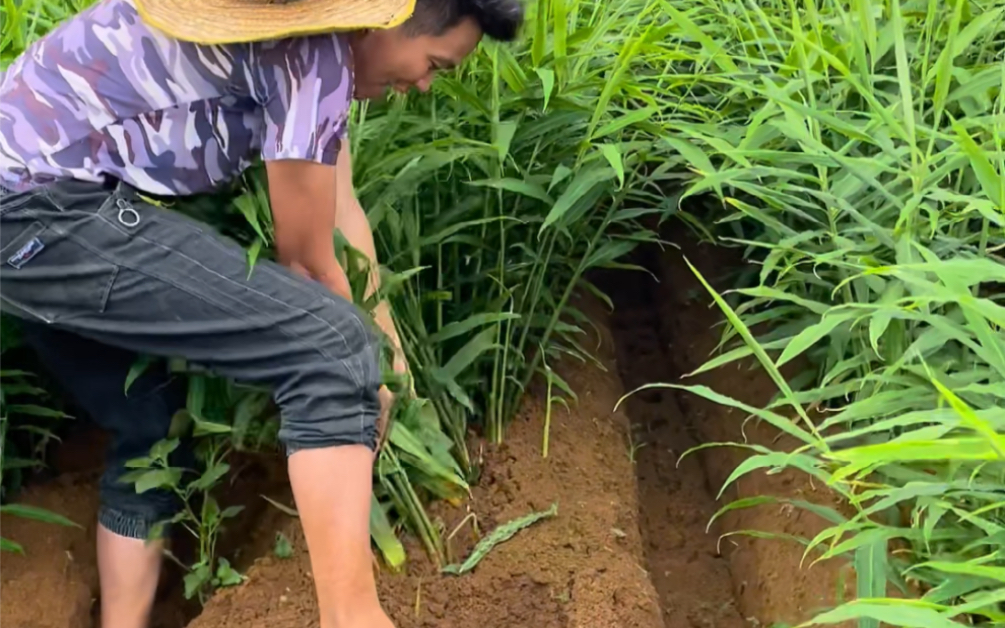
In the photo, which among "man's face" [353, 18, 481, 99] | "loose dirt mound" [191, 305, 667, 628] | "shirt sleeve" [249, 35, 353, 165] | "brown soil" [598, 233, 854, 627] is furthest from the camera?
"brown soil" [598, 233, 854, 627]

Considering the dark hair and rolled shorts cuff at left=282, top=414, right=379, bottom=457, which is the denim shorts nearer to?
rolled shorts cuff at left=282, top=414, right=379, bottom=457

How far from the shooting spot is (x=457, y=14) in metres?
1.32

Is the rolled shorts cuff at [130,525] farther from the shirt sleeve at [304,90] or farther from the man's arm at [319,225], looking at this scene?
the shirt sleeve at [304,90]

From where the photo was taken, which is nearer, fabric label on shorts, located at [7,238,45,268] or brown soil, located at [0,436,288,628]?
fabric label on shorts, located at [7,238,45,268]

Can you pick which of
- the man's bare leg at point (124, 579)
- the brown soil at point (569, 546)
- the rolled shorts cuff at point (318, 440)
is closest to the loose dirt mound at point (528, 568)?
the brown soil at point (569, 546)

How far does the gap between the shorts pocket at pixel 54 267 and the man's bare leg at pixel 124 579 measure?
1.43 ft

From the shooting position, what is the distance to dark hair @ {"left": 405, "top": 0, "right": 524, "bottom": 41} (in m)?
1.30

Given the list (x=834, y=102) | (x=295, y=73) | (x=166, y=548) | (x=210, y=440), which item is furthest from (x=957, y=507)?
(x=166, y=548)

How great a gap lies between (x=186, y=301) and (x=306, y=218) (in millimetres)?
175

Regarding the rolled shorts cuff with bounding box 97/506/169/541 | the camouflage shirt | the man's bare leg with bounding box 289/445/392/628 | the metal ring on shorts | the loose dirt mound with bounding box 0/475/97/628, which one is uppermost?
the camouflage shirt

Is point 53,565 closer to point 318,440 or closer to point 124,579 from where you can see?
point 124,579

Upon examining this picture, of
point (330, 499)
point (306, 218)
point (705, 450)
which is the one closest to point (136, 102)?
point (306, 218)

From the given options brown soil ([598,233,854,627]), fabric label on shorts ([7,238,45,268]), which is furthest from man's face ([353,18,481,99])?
brown soil ([598,233,854,627])

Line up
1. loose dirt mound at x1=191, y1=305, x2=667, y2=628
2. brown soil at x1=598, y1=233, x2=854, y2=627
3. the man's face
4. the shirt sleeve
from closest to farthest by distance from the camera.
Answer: the shirt sleeve → the man's face → loose dirt mound at x1=191, y1=305, x2=667, y2=628 → brown soil at x1=598, y1=233, x2=854, y2=627
